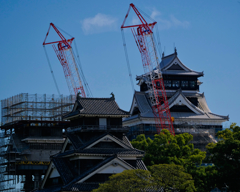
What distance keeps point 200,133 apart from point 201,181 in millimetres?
43700

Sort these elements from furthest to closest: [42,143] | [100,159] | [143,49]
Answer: [143,49] < [42,143] < [100,159]

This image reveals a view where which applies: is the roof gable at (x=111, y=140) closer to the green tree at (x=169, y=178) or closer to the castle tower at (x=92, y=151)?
the castle tower at (x=92, y=151)

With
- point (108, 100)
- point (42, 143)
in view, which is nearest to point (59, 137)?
point (42, 143)

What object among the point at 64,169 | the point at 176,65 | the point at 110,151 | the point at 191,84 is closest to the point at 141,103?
the point at 176,65

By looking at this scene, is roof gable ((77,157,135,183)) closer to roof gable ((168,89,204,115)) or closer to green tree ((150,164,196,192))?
green tree ((150,164,196,192))

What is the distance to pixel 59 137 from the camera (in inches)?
3752

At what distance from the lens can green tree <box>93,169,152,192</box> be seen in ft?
138

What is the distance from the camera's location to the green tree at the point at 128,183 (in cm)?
4203

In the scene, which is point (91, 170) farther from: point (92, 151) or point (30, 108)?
point (30, 108)

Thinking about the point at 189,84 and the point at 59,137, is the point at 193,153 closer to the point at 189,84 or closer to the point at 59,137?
the point at 59,137

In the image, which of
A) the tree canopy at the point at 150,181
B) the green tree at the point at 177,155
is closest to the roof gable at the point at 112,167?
the tree canopy at the point at 150,181

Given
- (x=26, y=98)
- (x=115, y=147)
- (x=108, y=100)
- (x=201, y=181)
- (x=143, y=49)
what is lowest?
(x=201, y=181)

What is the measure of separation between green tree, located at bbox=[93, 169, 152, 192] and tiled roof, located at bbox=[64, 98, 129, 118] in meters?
10.3

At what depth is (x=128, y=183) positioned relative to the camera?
42.3 metres
